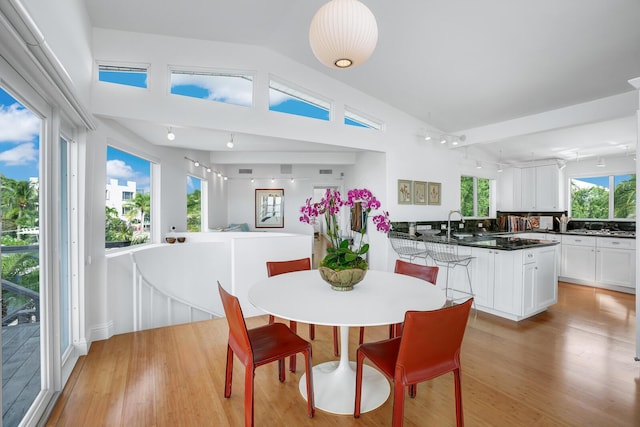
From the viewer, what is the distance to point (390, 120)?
196 inches

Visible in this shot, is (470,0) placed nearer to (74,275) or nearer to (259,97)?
(259,97)

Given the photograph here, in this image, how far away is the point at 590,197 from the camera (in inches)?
238

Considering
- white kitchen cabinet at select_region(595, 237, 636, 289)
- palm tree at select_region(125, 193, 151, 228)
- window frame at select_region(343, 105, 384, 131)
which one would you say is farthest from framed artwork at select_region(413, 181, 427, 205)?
palm tree at select_region(125, 193, 151, 228)

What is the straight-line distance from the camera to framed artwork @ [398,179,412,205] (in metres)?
5.04

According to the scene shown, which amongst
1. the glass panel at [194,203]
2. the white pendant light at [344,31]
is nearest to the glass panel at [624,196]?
the white pendant light at [344,31]

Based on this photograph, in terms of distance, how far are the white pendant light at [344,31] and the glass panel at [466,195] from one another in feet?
17.7

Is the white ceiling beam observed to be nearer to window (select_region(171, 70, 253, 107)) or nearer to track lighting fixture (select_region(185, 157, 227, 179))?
window (select_region(171, 70, 253, 107))

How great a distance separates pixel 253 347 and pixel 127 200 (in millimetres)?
3203

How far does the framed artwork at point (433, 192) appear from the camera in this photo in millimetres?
5410

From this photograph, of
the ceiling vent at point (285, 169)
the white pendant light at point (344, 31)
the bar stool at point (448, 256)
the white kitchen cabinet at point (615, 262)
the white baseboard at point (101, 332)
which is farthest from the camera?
the ceiling vent at point (285, 169)

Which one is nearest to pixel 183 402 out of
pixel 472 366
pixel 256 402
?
pixel 256 402

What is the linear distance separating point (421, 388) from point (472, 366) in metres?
0.60

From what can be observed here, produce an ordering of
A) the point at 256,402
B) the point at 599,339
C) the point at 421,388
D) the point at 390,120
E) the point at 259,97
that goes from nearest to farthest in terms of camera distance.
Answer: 1. the point at 256,402
2. the point at 421,388
3. the point at 599,339
4. the point at 259,97
5. the point at 390,120

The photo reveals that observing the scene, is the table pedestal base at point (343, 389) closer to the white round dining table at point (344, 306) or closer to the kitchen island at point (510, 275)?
→ the white round dining table at point (344, 306)
